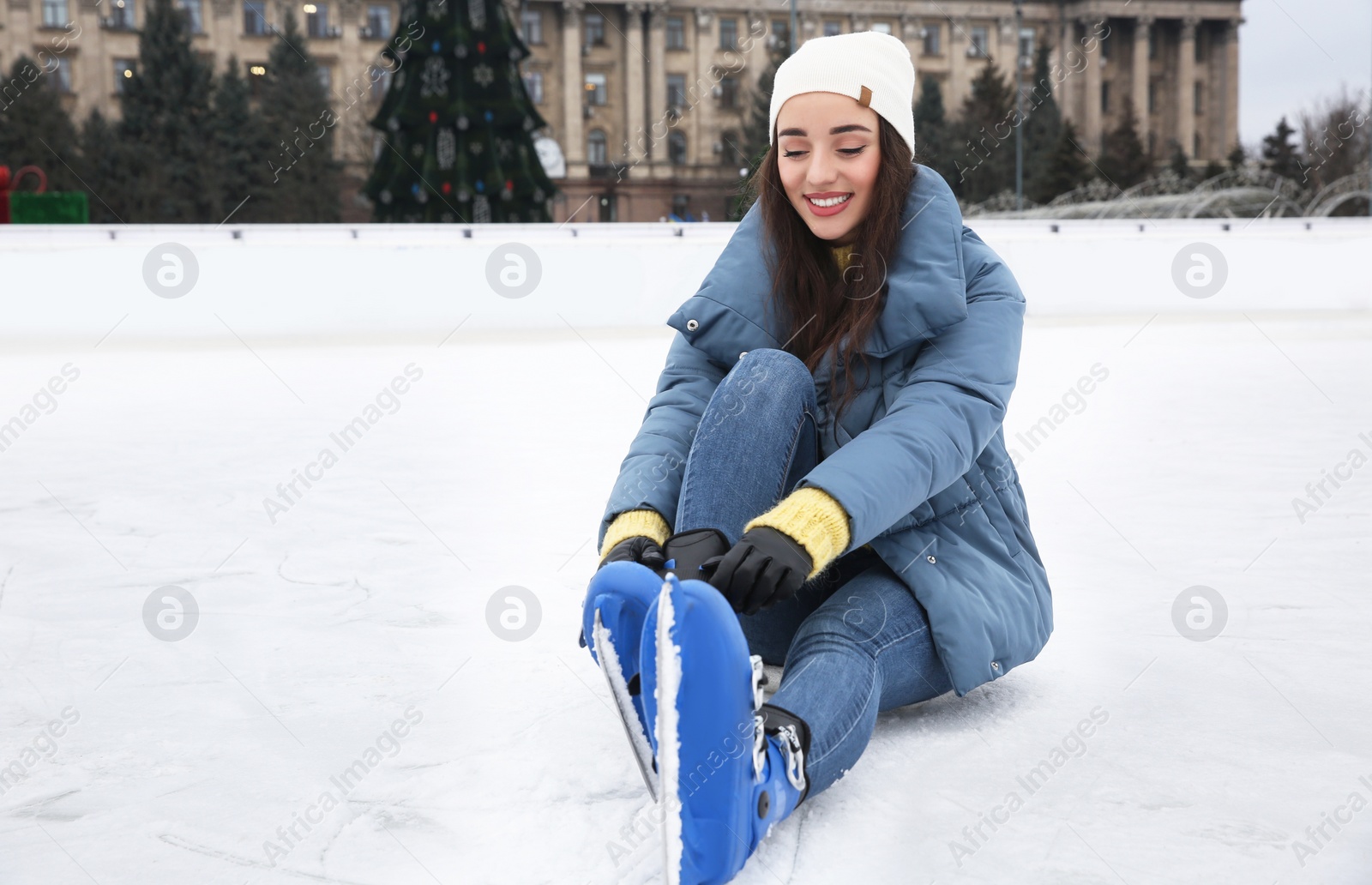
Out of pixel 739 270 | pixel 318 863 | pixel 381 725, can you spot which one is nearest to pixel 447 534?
pixel 381 725

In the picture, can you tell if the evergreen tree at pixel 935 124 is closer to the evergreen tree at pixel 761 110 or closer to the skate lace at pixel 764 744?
the evergreen tree at pixel 761 110

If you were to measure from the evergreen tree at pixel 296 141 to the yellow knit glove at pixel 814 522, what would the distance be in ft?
105

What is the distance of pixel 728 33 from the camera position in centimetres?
4653

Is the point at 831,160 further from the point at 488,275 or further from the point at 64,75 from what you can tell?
the point at 64,75

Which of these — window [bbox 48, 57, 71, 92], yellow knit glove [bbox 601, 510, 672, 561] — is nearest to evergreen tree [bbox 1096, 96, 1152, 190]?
window [bbox 48, 57, 71, 92]

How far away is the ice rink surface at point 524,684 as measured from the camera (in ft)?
4.49

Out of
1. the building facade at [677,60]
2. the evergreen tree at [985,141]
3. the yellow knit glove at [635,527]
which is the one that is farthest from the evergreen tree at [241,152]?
the yellow knit glove at [635,527]

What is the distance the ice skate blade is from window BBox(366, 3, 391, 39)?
44.3 m

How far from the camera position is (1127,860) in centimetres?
132

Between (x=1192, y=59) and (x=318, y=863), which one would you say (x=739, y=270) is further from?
(x=1192, y=59)

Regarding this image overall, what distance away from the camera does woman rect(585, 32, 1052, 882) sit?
4.41 ft

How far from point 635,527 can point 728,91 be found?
44.6 metres

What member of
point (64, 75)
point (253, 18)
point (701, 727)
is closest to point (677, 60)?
point (253, 18)

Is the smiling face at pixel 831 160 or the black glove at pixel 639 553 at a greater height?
the smiling face at pixel 831 160
